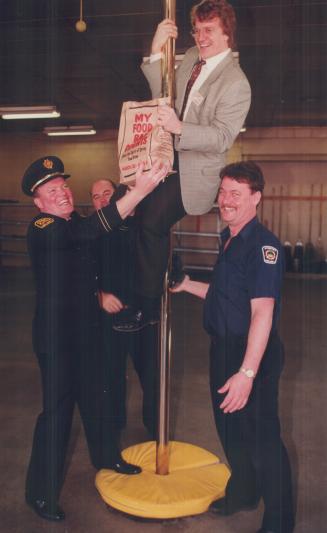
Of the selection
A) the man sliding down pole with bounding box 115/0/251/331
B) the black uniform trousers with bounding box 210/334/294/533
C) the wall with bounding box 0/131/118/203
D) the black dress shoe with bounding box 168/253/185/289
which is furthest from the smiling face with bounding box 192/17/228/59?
the wall with bounding box 0/131/118/203

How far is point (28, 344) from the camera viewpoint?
5.65 meters

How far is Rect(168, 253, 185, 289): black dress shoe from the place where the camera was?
2588mm

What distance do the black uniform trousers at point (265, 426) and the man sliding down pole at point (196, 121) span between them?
0.46 m

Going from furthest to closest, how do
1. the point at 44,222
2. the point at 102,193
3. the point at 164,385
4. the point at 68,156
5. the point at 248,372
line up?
the point at 68,156
the point at 102,193
the point at 164,385
the point at 44,222
the point at 248,372

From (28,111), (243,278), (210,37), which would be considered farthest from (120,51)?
(243,278)

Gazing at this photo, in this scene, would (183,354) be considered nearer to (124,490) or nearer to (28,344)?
(28,344)

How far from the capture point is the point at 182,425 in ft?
12.0

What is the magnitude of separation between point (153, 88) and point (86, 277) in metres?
0.88

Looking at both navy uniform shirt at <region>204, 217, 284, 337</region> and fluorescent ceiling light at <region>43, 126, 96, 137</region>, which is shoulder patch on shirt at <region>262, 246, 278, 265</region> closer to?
navy uniform shirt at <region>204, 217, 284, 337</region>

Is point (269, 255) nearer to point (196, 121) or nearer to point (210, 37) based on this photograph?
point (196, 121)

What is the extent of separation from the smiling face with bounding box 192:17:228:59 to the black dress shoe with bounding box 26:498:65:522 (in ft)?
6.58

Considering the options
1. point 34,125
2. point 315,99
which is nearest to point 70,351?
point 315,99

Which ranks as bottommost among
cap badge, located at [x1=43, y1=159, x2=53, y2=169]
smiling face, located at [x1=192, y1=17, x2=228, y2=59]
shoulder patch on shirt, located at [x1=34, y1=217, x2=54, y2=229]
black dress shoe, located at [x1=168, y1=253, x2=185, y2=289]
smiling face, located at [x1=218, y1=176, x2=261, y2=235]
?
black dress shoe, located at [x1=168, y1=253, x2=185, y2=289]

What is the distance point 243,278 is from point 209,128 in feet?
1.93
